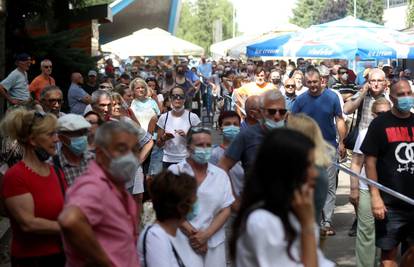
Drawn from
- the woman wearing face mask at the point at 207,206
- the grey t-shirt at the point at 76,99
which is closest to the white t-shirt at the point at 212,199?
the woman wearing face mask at the point at 207,206

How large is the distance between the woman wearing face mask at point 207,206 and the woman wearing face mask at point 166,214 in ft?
2.40

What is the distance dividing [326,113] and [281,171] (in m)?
6.96

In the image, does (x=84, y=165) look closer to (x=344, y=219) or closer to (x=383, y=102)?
(x=383, y=102)

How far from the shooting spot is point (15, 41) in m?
16.9

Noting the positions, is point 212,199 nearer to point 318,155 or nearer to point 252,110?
point 318,155

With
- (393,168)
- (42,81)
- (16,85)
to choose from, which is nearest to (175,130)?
(16,85)

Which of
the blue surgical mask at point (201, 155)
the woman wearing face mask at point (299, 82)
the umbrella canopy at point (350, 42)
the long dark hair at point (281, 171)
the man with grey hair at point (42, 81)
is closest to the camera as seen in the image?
the long dark hair at point (281, 171)

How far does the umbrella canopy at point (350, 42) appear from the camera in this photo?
17.9 m

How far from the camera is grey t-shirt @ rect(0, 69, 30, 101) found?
1268cm

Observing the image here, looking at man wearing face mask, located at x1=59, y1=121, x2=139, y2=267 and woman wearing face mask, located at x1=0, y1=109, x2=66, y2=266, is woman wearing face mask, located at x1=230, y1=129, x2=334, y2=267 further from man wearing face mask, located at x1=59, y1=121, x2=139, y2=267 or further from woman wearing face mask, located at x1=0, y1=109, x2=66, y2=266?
woman wearing face mask, located at x1=0, y1=109, x2=66, y2=266

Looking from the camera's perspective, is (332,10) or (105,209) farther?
(332,10)

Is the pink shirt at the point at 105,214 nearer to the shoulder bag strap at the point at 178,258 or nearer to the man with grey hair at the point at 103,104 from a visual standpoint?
the shoulder bag strap at the point at 178,258

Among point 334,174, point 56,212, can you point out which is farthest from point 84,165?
point 334,174

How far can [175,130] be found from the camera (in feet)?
33.6
